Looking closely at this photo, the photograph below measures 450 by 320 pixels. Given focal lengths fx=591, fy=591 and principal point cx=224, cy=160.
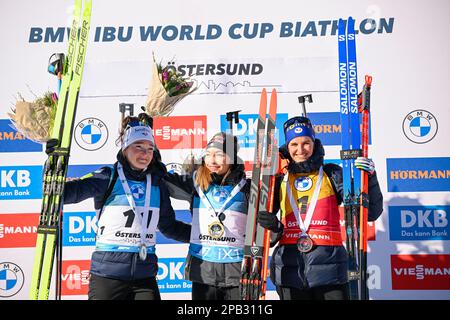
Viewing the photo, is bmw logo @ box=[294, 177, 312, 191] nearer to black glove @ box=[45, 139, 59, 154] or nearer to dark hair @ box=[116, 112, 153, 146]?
dark hair @ box=[116, 112, 153, 146]

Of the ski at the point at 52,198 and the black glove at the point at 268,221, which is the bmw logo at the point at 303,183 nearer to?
the black glove at the point at 268,221

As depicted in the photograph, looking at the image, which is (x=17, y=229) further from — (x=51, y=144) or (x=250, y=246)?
(x=250, y=246)

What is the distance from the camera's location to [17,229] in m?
5.58

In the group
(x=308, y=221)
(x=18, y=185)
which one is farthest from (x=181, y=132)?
(x=308, y=221)

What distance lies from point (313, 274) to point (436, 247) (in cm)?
178

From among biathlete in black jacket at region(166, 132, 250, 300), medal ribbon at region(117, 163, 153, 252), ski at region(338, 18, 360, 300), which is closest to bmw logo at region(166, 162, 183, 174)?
biathlete in black jacket at region(166, 132, 250, 300)

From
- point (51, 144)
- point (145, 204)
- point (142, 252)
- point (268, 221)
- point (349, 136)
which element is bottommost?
point (142, 252)

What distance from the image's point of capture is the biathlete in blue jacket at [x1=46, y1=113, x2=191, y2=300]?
436 centimetres

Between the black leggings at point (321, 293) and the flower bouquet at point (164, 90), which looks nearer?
the black leggings at point (321, 293)

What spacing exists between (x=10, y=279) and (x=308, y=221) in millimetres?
2977

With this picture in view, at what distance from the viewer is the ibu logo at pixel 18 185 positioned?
5602 mm

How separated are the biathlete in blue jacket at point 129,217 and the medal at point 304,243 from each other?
0.96 m

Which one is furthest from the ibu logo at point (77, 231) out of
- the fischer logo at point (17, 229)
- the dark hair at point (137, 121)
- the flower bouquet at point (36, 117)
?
the dark hair at point (137, 121)
